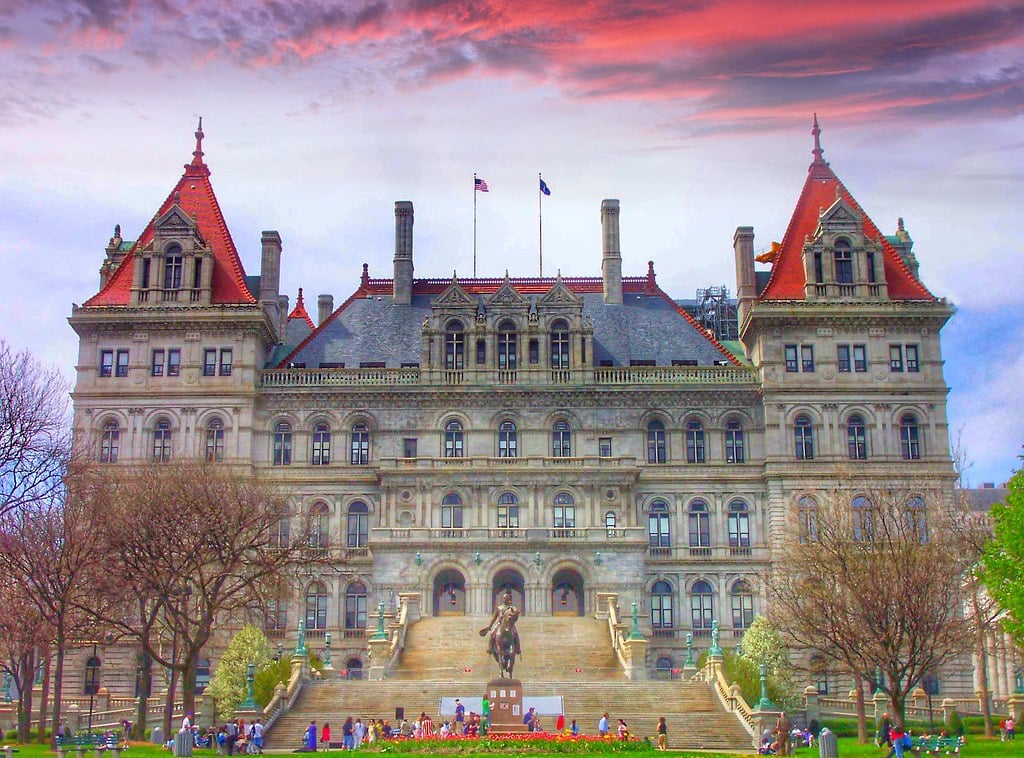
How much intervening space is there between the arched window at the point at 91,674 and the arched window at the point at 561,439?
86.6 feet

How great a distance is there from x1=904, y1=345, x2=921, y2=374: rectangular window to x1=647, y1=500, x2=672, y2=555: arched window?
49.9 feet

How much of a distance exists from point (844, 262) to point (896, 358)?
6.16 meters

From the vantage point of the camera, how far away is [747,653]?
2295 inches

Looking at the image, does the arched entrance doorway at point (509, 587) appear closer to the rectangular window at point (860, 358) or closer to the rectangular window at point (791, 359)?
the rectangular window at point (791, 359)

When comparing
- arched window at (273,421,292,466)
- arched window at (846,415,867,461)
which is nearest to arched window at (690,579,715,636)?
arched window at (846,415,867,461)

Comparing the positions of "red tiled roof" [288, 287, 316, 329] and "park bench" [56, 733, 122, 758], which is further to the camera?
"red tiled roof" [288, 287, 316, 329]

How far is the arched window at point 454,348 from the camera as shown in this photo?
72750 millimetres

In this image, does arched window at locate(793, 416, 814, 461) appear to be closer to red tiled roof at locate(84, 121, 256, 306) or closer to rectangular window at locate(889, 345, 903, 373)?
rectangular window at locate(889, 345, 903, 373)

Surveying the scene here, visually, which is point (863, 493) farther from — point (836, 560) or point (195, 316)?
point (195, 316)

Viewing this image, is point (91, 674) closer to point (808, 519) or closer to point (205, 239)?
point (205, 239)

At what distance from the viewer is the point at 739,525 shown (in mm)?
70625

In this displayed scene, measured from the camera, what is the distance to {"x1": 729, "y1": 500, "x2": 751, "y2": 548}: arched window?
70.4 m

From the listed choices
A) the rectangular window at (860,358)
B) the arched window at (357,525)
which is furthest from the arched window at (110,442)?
the rectangular window at (860,358)

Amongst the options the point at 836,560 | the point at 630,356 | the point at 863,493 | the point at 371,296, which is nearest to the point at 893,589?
the point at 836,560
